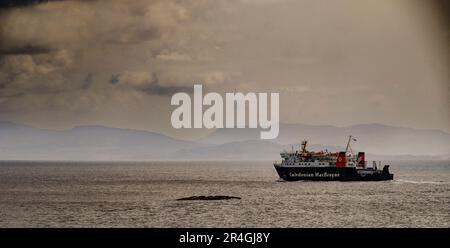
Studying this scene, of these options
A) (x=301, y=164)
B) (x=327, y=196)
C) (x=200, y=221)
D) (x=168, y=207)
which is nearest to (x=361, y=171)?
(x=301, y=164)

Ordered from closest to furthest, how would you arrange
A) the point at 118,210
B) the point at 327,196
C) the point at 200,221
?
the point at 200,221
the point at 118,210
the point at 327,196

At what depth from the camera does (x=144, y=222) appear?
60.9 metres

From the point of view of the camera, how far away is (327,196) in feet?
310

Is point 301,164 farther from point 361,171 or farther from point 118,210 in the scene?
point 118,210

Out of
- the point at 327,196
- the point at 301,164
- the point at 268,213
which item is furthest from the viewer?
the point at 301,164

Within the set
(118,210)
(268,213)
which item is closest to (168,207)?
(118,210)

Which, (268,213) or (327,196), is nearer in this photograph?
(268,213)
